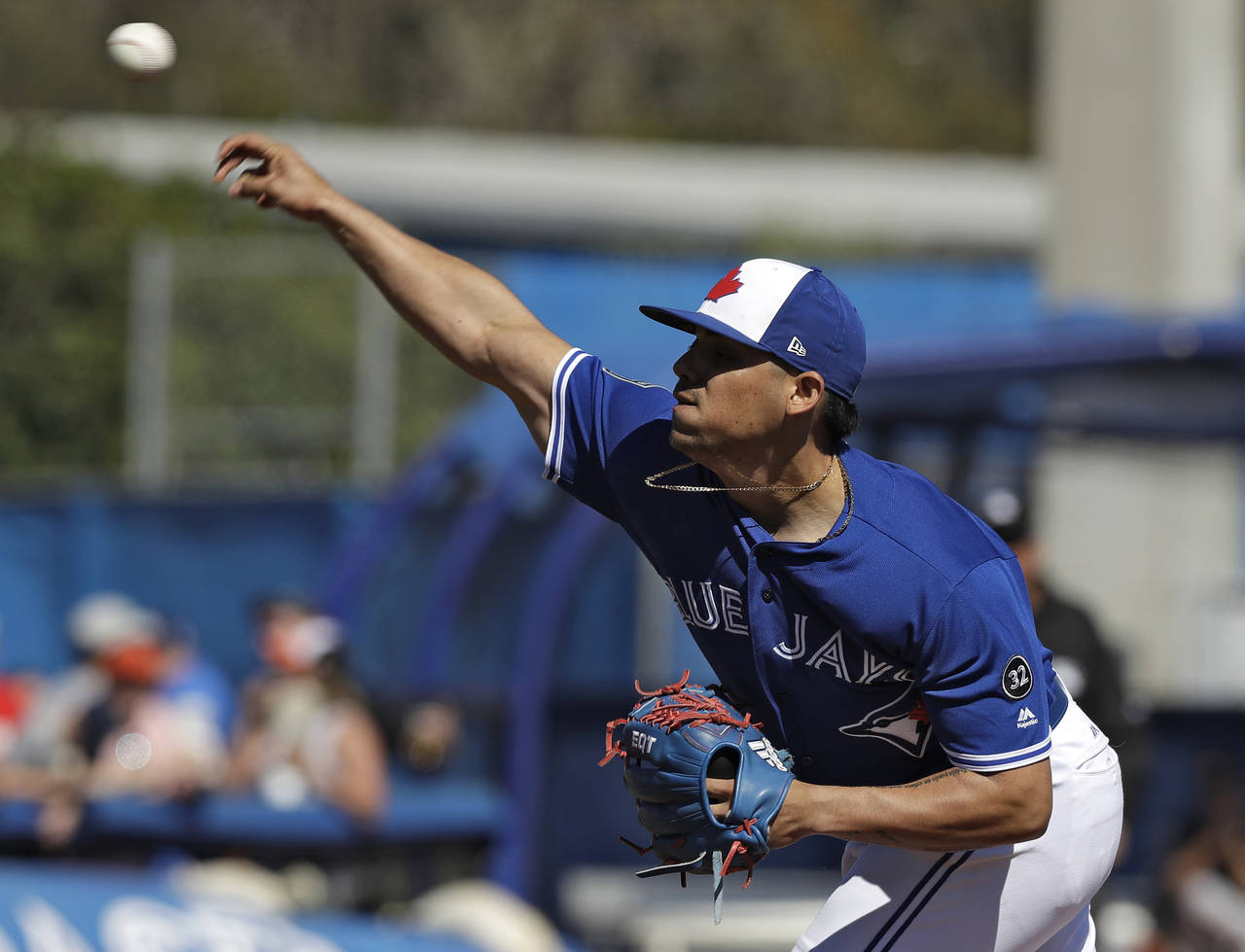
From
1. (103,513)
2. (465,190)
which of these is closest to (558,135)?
(465,190)

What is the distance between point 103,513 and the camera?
47.1 ft

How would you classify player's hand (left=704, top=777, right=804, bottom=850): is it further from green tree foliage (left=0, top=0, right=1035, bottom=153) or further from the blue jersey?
green tree foliage (left=0, top=0, right=1035, bottom=153)

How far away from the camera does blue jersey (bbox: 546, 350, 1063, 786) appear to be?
3225 mm

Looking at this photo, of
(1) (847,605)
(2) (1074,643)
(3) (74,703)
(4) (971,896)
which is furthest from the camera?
(3) (74,703)

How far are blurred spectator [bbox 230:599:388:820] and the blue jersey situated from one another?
215 inches

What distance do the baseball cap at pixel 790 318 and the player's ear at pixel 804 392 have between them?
2 centimetres

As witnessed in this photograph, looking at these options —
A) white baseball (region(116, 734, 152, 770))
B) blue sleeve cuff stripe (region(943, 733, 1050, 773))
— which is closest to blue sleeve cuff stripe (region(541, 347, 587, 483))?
blue sleeve cuff stripe (region(943, 733, 1050, 773))

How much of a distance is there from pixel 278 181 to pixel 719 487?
1204mm

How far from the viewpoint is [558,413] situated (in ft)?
12.3

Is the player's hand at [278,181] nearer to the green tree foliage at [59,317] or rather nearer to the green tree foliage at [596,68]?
the green tree foliage at [59,317]

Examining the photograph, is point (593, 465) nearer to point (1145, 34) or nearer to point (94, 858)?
point (94, 858)

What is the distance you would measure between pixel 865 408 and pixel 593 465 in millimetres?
6690

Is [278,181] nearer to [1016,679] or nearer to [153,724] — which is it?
[1016,679]

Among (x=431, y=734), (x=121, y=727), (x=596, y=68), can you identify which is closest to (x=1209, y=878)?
(x=431, y=734)
